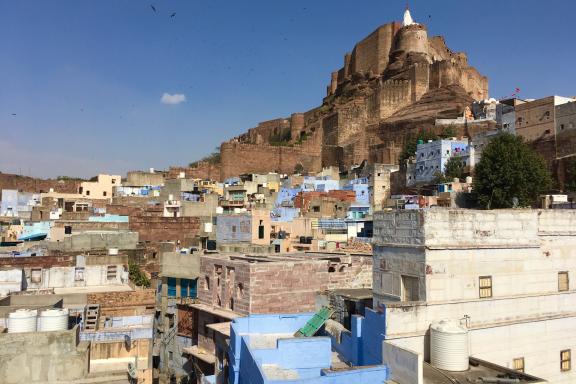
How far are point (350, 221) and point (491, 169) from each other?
8863 millimetres

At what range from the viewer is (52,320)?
9.95m

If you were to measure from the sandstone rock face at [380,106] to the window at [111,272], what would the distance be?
108ft

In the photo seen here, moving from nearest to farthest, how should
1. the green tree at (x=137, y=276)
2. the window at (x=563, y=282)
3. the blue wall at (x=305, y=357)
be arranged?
the blue wall at (x=305, y=357) < the window at (x=563, y=282) < the green tree at (x=137, y=276)

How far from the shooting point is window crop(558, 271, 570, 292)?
1086cm

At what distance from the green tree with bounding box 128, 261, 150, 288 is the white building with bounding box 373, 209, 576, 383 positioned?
14.8m

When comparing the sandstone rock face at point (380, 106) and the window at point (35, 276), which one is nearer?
the window at point (35, 276)

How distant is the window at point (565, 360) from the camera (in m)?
10.7

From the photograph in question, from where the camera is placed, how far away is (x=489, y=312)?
9906mm

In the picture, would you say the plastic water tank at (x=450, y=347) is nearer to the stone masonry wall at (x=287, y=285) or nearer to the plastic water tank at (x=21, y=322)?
the stone masonry wall at (x=287, y=285)

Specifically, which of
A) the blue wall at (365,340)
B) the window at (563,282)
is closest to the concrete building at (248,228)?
the blue wall at (365,340)

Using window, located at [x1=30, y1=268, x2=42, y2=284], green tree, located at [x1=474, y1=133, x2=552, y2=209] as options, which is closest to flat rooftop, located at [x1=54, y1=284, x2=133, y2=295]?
window, located at [x1=30, y1=268, x2=42, y2=284]

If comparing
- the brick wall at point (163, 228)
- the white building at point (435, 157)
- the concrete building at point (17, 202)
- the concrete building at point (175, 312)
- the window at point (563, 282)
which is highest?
the white building at point (435, 157)

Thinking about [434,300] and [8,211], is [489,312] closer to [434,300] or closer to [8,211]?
[434,300]

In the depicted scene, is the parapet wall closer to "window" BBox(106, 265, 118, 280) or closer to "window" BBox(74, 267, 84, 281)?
"window" BBox(106, 265, 118, 280)
